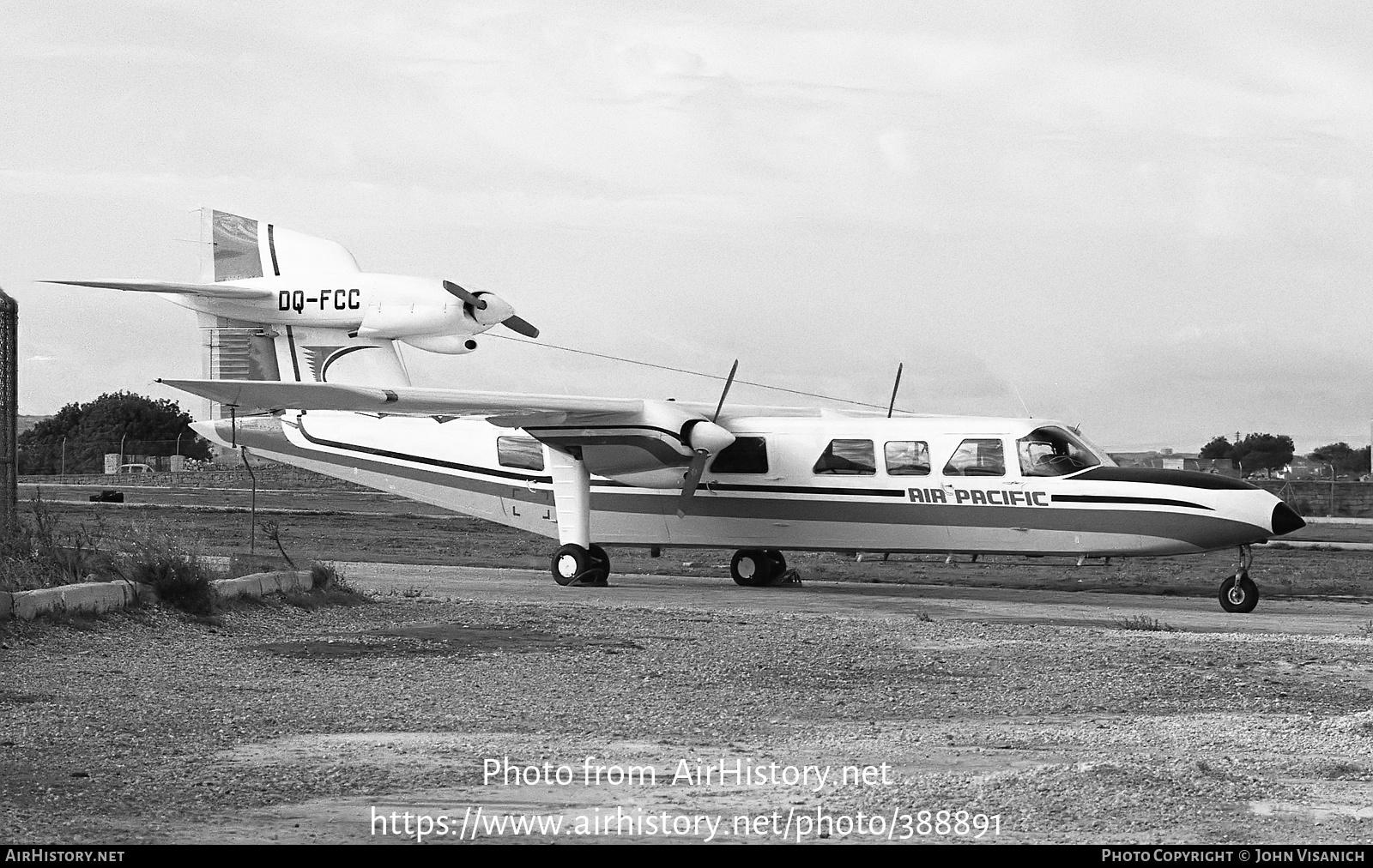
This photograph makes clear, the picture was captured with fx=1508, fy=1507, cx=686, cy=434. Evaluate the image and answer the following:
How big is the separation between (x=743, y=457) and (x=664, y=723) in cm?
1276

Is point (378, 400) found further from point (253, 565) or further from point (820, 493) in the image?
point (820, 493)

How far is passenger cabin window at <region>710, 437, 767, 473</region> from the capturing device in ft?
67.7

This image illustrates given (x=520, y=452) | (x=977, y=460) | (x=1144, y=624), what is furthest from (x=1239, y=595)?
(x=520, y=452)

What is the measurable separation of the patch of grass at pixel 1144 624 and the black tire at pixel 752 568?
710 cm

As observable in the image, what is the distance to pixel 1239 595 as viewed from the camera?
16.9 m

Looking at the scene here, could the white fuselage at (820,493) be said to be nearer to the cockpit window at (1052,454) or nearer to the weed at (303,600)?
the cockpit window at (1052,454)

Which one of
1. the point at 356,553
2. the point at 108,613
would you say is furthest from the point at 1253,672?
the point at 356,553

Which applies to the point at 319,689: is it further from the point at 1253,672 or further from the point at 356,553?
the point at 356,553

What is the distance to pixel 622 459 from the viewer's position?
21125 mm

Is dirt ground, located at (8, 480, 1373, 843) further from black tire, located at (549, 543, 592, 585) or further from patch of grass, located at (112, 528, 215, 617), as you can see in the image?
black tire, located at (549, 543, 592, 585)

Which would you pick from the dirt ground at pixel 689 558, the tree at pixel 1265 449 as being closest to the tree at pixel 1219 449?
the tree at pixel 1265 449

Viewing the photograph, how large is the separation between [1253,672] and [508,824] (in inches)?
275

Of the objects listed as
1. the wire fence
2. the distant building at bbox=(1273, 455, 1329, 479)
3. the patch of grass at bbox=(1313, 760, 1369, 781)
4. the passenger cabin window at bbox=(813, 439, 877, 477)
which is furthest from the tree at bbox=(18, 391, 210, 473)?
the patch of grass at bbox=(1313, 760, 1369, 781)

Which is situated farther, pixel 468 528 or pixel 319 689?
pixel 468 528
